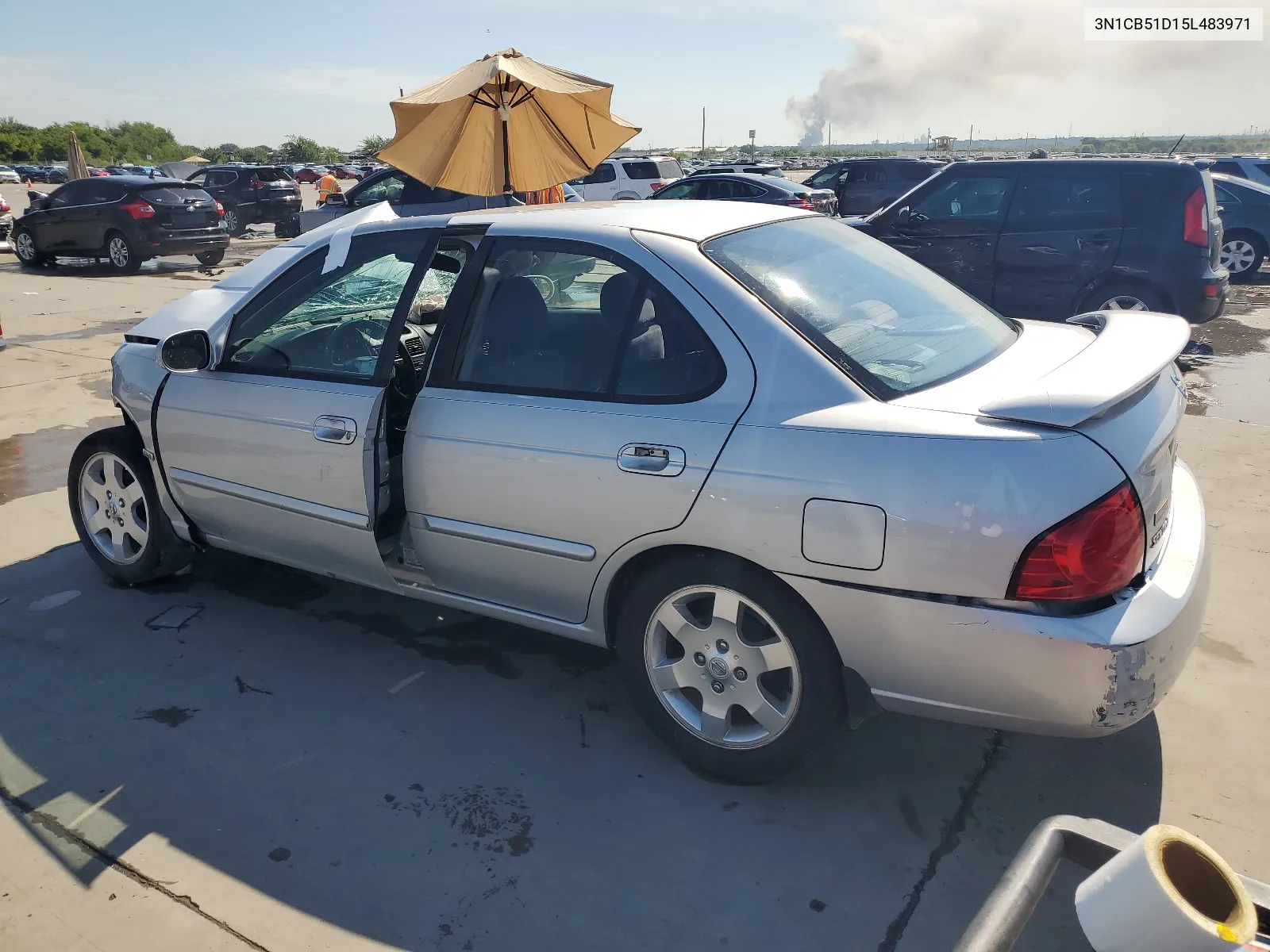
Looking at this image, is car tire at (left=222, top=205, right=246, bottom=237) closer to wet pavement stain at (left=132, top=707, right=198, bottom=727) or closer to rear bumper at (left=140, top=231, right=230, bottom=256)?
rear bumper at (left=140, top=231, right=230, bottom=256)

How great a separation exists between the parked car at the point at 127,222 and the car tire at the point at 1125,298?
44.1ft

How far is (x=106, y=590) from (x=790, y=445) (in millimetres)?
3375

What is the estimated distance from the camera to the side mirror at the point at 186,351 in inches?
143

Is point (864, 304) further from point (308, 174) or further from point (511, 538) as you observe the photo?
point (308, 174)

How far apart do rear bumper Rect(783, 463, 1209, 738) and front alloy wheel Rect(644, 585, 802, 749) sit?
0.23 metres

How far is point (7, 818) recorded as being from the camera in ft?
9.45

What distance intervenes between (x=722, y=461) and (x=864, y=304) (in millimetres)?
796

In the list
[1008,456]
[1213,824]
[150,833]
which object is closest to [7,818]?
[150,833]

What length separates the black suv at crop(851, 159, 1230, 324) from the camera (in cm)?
768

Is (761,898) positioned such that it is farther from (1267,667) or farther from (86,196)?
(86,196)

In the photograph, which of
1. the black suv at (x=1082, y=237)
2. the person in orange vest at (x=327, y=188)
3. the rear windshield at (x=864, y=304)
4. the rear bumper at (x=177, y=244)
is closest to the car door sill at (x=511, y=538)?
the rear windshield at (x=864, y=304)

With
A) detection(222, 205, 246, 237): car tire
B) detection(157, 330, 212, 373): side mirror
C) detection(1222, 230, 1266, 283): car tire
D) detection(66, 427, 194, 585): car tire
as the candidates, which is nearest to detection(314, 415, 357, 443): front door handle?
detection(157, 330, 212, 373): side mirror

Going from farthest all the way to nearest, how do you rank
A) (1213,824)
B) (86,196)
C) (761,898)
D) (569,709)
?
(86,196), (569,709), (1213,824), (761,898)

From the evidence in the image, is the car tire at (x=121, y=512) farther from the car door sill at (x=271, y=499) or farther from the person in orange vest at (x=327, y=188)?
the person in orange vest at (x=327, y=188)
